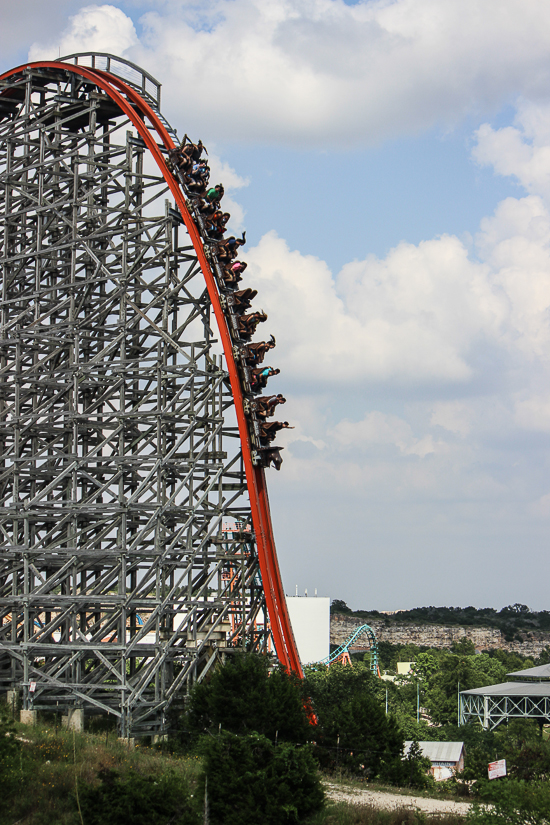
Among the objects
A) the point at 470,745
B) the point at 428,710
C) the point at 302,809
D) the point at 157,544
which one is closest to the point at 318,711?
the point at 157,544

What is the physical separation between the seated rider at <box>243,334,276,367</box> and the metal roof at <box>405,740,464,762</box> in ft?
79.1

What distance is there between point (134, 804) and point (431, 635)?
139548 mm

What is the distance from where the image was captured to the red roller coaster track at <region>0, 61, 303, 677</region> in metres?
30.0

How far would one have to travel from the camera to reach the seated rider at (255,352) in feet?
99.1

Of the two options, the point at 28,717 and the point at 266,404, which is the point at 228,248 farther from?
the point at 28,717

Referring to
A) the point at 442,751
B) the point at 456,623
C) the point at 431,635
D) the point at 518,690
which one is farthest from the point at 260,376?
the point at 456,623

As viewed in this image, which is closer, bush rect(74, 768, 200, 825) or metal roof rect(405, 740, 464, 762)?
bush rect(74, 768, 200, 825)

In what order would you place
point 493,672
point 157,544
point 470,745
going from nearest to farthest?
point 157,544 < point 470,745 < point 493,672

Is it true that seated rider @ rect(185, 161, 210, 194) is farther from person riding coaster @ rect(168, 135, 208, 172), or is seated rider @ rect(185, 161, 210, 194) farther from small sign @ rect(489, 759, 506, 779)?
small sign @ rect(489, 759, 506, 779)

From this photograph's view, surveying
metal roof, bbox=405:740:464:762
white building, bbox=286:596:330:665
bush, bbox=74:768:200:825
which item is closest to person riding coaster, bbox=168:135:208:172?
bush, bbox=74:768:200:825

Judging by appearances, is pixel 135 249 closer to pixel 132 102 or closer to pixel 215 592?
pixel 132 102

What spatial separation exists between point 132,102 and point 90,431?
10.1 m

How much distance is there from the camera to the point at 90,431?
104 feet

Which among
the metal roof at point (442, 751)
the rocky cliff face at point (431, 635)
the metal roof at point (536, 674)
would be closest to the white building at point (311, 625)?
the metal roof at point (536, 674)
